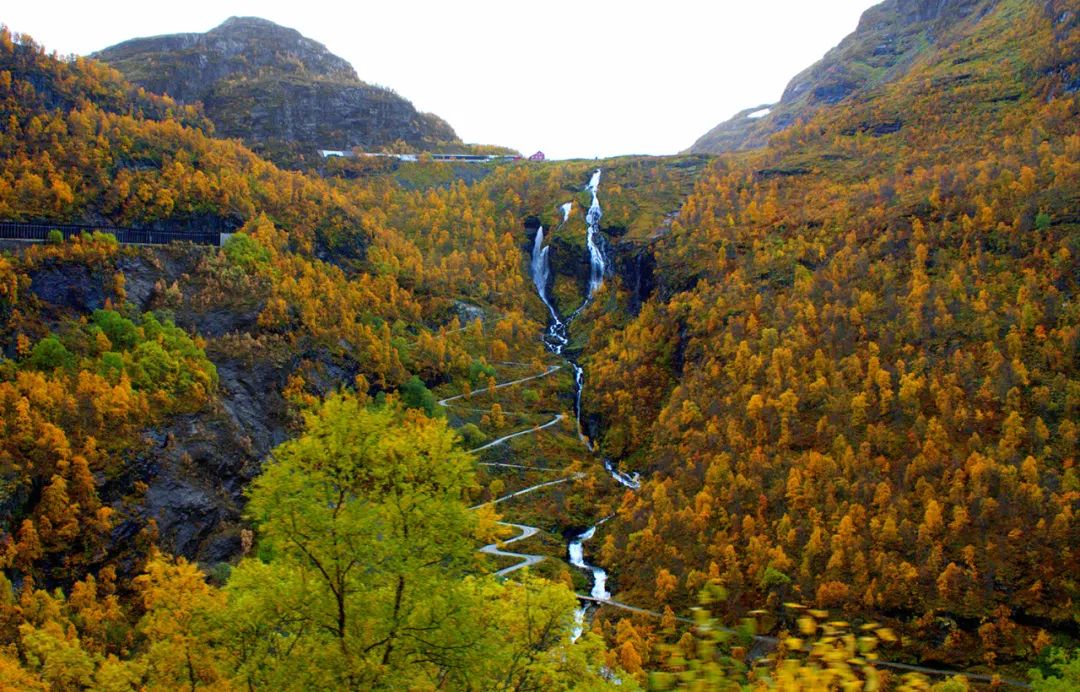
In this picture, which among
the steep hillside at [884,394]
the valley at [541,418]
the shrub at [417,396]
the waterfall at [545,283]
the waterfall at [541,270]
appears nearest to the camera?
the valley at [541,418]

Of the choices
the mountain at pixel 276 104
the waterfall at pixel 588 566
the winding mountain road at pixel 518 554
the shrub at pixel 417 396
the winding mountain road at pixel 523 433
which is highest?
the mountain at pixel 276 104

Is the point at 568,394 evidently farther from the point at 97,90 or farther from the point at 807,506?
the point at 97,90

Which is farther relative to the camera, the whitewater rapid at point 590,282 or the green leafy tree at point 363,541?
the whitewater rapid at point 590,282

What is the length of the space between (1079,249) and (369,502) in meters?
80.1

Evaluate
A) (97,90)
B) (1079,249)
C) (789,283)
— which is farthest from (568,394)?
(97,90)

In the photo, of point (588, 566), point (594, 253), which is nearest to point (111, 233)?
point (588, 566)

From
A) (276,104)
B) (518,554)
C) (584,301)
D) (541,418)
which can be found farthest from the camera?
(276,104)

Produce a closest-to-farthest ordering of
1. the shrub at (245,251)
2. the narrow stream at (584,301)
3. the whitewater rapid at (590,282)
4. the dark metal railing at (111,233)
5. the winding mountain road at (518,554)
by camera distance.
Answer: the winding mountain road at (518,554) → the dark metal railing at (111,233) → the narrow stream at (584,301) → the shrub at (245,251) → the whitewater rapid at (590,282)

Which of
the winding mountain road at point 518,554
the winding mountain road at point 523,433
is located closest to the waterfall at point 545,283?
the winding mountain road at point 523,433

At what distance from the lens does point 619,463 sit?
9519cm

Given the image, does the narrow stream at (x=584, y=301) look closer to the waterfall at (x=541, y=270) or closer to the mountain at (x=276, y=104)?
the waterfall at (x=541, y=270)

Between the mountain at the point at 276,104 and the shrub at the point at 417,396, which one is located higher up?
the mountain at the point at 276,104

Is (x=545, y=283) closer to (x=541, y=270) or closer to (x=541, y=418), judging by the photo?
(x=541, y=270)

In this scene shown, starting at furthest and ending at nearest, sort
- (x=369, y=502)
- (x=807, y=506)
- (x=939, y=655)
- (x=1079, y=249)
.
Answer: (x=1079, y=249), (x=807, y=506), (x=939, y=655), (x=369, y=502)
